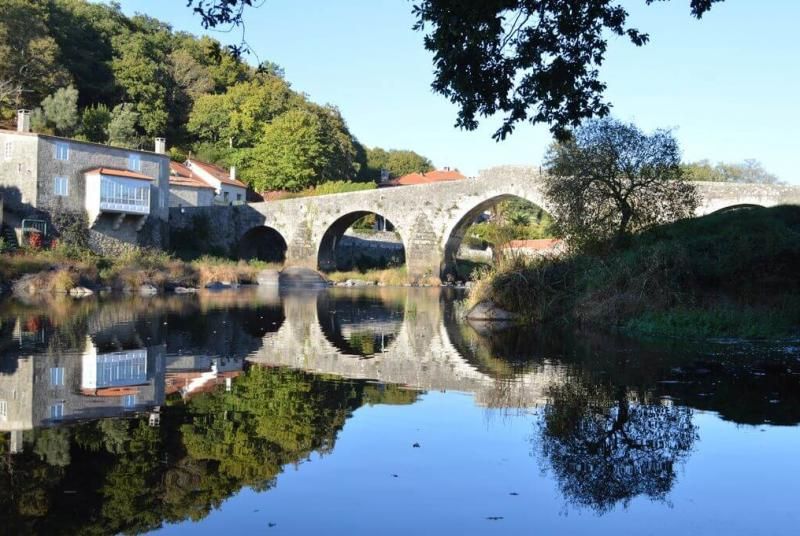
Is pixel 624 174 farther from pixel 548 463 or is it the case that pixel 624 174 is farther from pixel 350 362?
pixel 548 463

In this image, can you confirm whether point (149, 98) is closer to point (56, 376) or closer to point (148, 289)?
point (148, 289)

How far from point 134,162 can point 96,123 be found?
52.4ft

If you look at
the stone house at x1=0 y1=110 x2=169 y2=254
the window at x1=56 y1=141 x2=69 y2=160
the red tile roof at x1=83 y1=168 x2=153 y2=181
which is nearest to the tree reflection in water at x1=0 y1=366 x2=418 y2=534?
the stone house at x1=0 y1=110 x2=169 y2=254

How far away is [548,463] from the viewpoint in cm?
623

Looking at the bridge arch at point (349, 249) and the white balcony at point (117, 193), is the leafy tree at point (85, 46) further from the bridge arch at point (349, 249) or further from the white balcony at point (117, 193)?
the bridge arch at point (349, 249)

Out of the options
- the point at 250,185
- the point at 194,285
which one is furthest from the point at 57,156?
the point at 250,185

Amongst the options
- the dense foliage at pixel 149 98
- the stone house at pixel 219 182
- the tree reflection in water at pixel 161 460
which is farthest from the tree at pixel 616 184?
the dense foliage at pixel 149 98

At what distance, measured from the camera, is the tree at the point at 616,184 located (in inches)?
816

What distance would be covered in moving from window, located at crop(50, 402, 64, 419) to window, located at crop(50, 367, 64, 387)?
122 centimetres

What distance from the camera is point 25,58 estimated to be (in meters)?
50.1

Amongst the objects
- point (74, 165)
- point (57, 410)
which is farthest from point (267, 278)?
point (57, 410)

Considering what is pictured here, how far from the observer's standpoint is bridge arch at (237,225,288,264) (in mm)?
50312

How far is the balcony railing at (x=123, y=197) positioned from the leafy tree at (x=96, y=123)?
15.2m

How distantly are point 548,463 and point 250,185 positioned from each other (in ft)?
180
